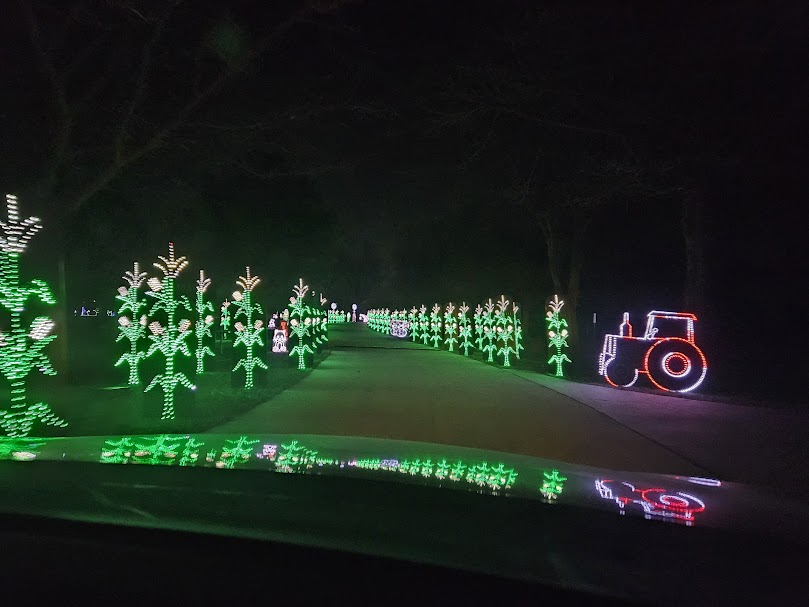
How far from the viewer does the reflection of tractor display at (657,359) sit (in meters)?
17.9

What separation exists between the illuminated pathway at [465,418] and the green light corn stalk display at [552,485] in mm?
4191

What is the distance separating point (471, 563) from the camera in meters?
3.62

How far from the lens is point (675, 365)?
1820 cm

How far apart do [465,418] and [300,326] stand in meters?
12.8

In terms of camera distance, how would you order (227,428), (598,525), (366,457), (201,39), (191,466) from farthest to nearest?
(201,39)
(227,428)
(366,457)
(191,466)
(598,525)

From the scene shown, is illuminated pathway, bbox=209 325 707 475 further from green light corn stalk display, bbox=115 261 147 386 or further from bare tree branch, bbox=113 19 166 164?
bare tree branch, bbox=113 19 166 164

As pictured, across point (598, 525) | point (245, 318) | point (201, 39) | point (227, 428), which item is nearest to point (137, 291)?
point (245, 318)

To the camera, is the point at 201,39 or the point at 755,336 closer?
the point at 201,39

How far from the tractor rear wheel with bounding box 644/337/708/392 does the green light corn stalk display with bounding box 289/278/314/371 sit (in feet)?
35.4

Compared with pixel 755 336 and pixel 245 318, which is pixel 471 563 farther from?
pixel 755 336

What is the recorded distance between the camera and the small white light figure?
32406 millimetres

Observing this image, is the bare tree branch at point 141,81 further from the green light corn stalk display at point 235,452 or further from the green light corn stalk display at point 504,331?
the green light corn stalk display at point 504,331

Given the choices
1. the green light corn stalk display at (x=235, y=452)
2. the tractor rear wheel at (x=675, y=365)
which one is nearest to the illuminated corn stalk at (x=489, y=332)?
the tractor rear wheel at (x=675, y=365)

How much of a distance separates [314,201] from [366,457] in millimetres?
31456
